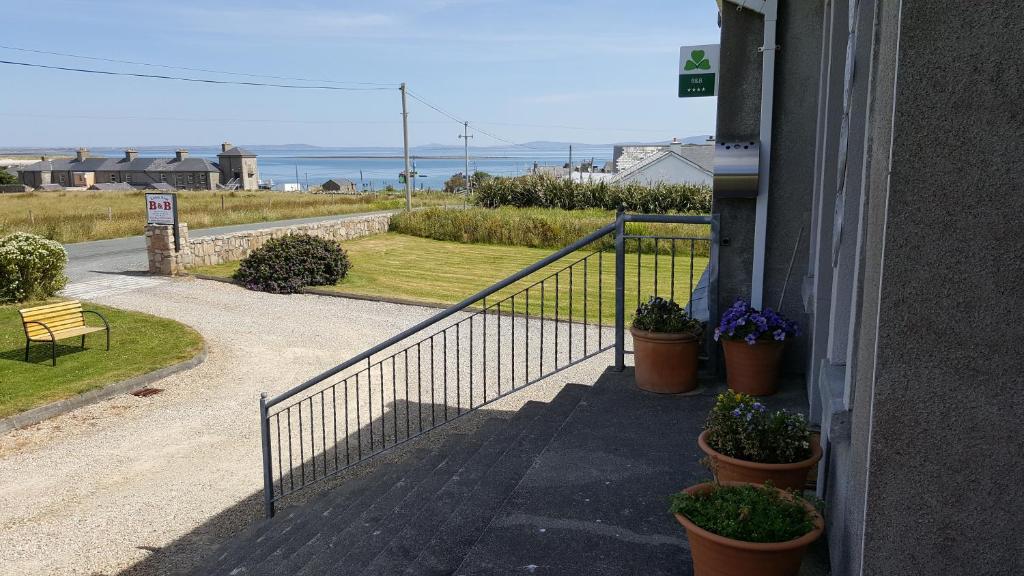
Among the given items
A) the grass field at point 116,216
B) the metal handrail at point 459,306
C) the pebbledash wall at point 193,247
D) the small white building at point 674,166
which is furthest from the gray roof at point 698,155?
the metal handrail at point 459,306

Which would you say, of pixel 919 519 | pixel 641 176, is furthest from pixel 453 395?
pixel 641 176

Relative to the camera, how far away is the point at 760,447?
351 centimetres

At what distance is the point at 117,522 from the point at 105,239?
63.2 feet

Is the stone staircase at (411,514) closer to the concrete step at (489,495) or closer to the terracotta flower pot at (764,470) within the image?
the concrete step at (489,495)

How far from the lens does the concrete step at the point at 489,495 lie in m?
3.83

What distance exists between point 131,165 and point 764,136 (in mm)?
107177

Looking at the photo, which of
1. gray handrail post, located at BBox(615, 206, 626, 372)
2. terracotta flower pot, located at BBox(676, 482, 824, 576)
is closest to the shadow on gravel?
gray handrail post, located at BBox(615, 206, 626, 372)

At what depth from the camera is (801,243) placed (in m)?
5.46

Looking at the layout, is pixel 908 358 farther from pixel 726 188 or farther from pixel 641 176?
pixel 641 176

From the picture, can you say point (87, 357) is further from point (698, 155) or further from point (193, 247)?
point (698, 155)

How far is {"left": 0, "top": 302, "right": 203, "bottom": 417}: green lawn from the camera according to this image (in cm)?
880

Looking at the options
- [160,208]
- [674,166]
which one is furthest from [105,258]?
[674,166]

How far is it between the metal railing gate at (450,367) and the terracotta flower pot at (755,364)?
535 mm

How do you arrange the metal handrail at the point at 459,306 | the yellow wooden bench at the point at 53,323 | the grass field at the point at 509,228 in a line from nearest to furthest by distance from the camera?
the metal handrail at the point at 459,306 → the yellow wooden bench at the point at 53,323 → the grass field at the point at 509,228
